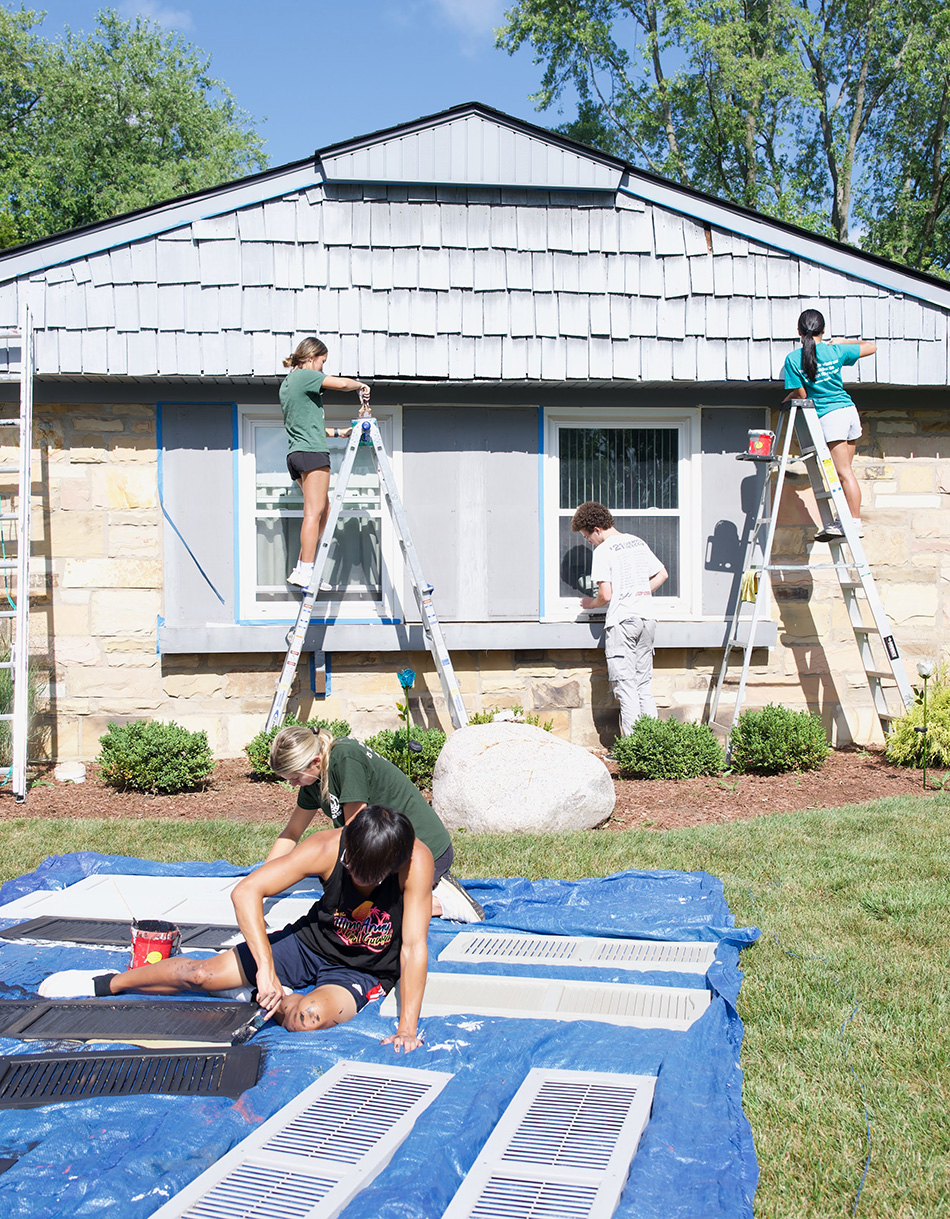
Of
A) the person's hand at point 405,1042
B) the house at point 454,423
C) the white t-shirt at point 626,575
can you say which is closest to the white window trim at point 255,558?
the house at point 454,423

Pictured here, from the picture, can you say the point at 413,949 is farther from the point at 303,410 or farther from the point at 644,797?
the point at 303,410

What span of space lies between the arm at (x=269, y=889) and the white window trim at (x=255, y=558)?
4117mm

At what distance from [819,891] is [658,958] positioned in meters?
1.11

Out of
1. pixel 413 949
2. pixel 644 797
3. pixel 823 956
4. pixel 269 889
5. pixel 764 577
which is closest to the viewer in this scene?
pixel 413 949

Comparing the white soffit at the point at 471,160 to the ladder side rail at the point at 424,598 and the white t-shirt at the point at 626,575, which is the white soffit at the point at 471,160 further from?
the white t-shirt at the point at 626,575

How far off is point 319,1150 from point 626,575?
5.22m

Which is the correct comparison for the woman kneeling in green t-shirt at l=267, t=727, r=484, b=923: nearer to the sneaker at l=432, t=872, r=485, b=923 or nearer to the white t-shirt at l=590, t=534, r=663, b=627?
the sneaker at l=432, t=872, r=485, b=923

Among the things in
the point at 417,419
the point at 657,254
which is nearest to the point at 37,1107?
the point at 417,419

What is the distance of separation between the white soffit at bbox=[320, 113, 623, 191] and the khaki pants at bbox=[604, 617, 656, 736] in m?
3.34

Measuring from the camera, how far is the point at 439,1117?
8.80 feet

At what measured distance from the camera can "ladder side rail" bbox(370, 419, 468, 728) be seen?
7102mm

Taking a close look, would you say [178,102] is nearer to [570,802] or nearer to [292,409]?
[292,409]

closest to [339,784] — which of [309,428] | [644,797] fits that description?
[644,797]

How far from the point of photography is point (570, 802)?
19.2 ft
